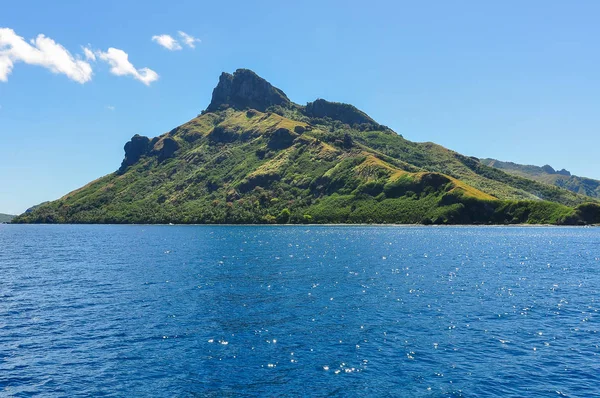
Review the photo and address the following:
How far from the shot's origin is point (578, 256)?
118000 millimetres

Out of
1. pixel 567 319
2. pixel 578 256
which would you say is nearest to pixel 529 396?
pixel 567 319

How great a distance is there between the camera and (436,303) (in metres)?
→ 59.2

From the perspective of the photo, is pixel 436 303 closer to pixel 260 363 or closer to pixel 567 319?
pixel 567 319

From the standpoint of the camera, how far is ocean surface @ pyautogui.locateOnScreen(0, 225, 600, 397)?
106ft

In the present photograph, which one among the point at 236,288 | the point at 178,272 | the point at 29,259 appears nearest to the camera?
the point at 236,288

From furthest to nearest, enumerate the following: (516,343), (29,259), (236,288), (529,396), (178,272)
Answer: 1. (29,259)
2. (178,272)
3. (236,288)
4. (516,343)
5. (529,396)

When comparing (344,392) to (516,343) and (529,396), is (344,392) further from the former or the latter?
(516,343)

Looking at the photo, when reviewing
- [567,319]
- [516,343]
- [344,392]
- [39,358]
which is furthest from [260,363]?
[567,319]

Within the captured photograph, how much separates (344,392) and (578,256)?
393ft

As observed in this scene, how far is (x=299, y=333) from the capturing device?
45.2 metres

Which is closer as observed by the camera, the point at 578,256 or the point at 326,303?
the point at 326,303

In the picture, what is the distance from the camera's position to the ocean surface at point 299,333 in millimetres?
32188

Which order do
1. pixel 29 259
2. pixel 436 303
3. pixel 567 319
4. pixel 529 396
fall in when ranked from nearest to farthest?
1. pixel 529 396
2. pixel 567 319
3. pixel 436 303
4. pixel 29 259

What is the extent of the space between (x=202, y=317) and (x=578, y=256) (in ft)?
389
